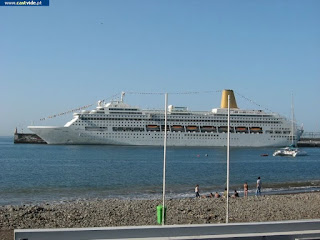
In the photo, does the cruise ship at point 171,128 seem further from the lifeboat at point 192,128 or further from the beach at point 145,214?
the beach at point 145,214

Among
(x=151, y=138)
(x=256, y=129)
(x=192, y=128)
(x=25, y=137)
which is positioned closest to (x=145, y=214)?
(x=151, y=138)

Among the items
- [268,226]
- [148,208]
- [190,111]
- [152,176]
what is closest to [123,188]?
[152,176]

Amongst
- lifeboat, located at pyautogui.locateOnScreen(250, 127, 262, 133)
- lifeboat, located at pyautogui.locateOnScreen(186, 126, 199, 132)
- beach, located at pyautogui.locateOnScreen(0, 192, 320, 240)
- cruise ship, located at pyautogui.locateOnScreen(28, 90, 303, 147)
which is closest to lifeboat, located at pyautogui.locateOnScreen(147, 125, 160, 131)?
cruise ship, located at pyautogui.locateOnScreen(28, 90, 303, 147)

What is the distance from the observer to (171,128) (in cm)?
6825

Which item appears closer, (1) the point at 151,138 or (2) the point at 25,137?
(1) the point at 151,138

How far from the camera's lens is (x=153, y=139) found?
67.3 metres

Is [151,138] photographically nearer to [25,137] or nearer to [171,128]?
[171,128]

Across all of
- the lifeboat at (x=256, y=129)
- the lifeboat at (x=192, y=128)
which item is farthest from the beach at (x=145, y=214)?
the lifeboat at (x=256, y=129)

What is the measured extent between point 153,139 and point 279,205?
178 feet

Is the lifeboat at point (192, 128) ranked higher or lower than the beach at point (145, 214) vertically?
higher

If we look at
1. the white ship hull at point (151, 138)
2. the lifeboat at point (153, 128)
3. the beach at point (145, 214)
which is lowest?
the beach at point (145, 214)

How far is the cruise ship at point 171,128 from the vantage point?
6612 cm

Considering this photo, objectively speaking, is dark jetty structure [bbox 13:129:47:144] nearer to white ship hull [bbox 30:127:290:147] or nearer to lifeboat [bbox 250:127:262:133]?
white ship hull [bbox 30:127:290:147]

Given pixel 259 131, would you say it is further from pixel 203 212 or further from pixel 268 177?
pixel 203 212
